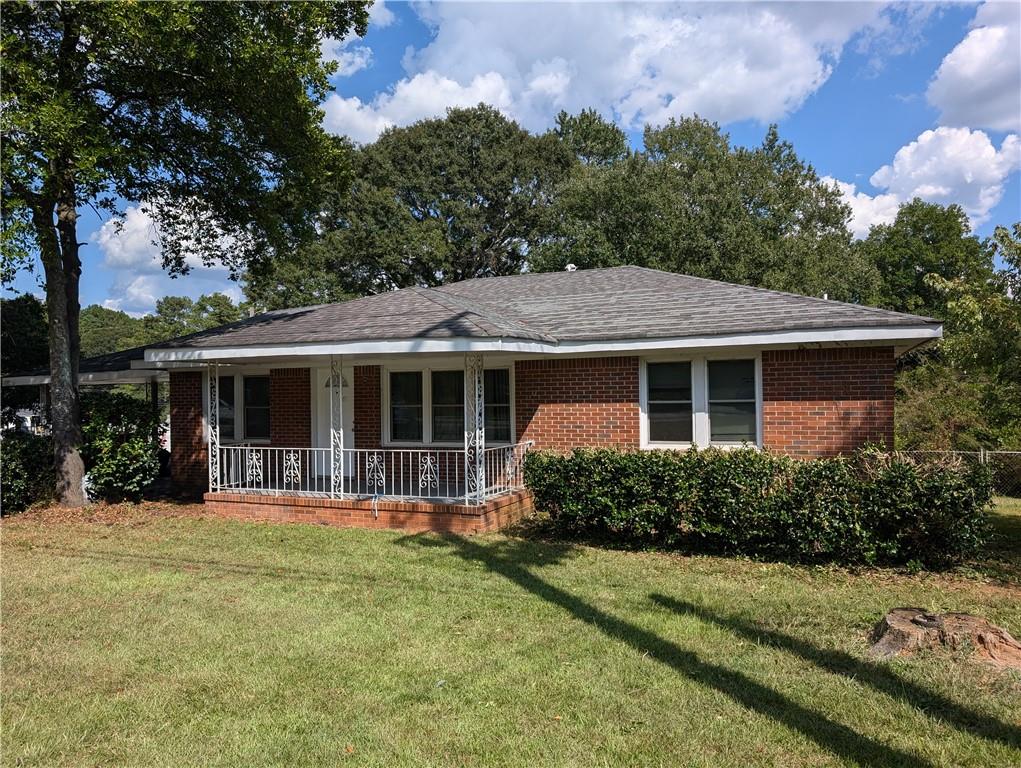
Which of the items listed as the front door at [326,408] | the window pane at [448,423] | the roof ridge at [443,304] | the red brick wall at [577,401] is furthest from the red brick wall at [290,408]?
the red brick wall at [577,401]

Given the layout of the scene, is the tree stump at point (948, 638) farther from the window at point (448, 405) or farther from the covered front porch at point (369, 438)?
the window at point (448, 405)

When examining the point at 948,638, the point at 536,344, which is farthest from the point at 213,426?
the point at 948,638

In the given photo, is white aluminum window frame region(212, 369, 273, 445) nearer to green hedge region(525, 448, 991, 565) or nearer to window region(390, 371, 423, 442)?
window region(390, 371, 423, 442)

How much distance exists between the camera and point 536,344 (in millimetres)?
9984

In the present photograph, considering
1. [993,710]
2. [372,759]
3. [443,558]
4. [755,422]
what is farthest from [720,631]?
[755,422]

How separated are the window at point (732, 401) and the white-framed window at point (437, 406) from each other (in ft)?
11.6

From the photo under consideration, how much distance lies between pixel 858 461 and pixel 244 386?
11.9m

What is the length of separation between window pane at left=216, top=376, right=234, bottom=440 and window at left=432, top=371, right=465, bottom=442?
511cm

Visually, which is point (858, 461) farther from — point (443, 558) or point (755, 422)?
point (443, 558)

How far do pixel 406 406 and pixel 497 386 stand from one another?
1.80 m

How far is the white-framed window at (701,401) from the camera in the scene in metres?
10.3

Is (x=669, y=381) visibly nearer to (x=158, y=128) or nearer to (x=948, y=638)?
(x=948, y=638)

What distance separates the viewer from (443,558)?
8188 millimetres

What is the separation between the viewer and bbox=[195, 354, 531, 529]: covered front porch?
→ 33.4 feet
